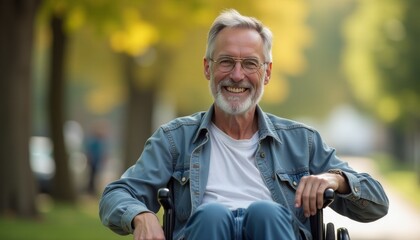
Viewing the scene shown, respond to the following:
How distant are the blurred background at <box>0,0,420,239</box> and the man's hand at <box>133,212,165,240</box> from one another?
322 inches

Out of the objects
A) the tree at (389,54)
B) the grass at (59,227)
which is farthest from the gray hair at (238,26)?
the tree at (389,54)

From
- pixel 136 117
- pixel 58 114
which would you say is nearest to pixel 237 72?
pixel 58 114

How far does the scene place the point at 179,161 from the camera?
4945 mm

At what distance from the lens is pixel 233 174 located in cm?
493

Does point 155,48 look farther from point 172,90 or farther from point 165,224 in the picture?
point 165,224

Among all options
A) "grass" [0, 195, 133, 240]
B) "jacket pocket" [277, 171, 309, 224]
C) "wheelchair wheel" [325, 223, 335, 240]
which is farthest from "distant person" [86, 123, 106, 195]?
"wheelchair wheel" [325, 223, 335, 240]

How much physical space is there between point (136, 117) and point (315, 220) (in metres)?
21.0

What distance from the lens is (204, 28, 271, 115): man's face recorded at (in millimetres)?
4934

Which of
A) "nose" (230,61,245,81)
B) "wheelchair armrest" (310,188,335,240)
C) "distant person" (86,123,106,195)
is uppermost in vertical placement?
"nose" (230,61,245,81)

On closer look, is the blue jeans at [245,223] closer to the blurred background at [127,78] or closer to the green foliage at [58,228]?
the green foliage at [58,228]

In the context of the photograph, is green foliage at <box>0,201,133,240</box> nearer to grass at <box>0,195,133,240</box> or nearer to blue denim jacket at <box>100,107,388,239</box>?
grass at <box>0,195,133,240</box>

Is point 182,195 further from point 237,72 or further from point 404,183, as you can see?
point 404,183

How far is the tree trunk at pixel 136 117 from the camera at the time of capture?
986 inches

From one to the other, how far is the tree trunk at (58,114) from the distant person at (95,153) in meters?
3.56
